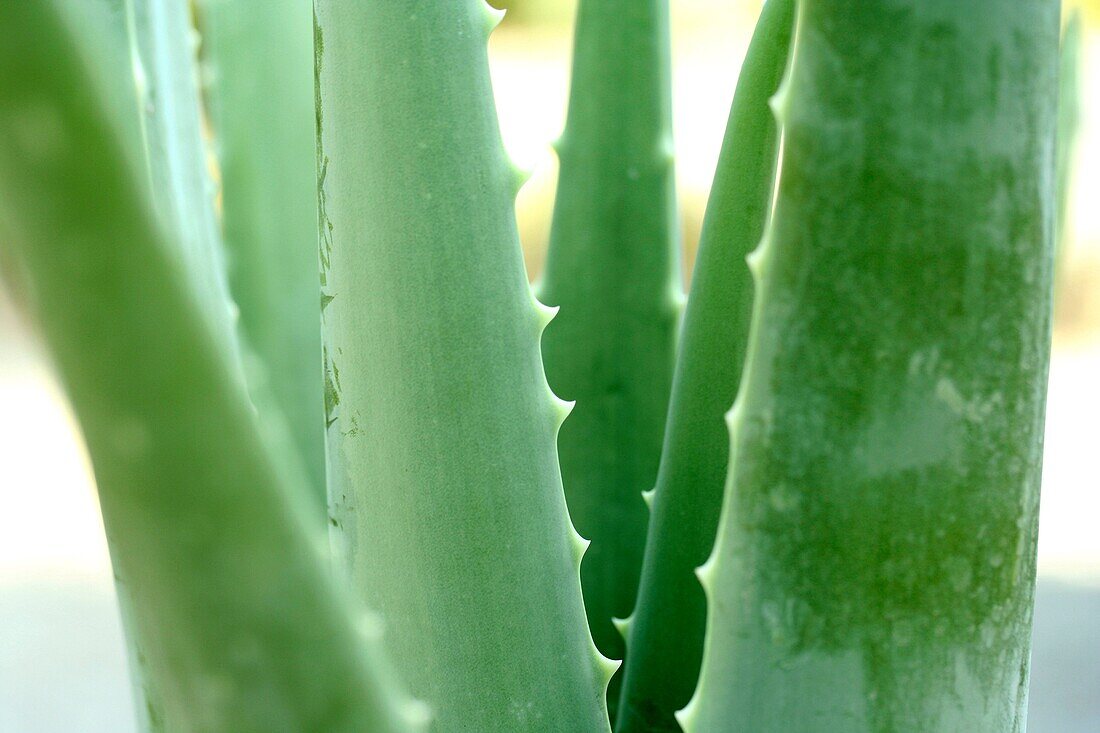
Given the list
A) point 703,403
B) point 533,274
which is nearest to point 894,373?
point 703,403

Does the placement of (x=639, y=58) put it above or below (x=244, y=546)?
above

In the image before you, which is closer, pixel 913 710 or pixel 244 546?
pixel 244 546

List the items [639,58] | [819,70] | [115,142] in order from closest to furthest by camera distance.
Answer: [115,142] < [819,70] < [639,58]

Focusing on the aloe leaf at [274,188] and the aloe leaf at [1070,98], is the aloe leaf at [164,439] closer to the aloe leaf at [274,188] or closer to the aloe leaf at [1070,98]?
the aloe leaf at [274,188]

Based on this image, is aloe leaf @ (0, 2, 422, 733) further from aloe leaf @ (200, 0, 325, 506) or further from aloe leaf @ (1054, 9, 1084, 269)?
aloe leaf @ (1054, 9, 1084, 269)

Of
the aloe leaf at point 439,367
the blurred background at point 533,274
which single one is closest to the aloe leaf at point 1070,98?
the blurred background at point 533,274

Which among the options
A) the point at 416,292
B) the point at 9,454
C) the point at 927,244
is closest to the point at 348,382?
the point at 416,292

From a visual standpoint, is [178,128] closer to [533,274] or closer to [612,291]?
[612,291]

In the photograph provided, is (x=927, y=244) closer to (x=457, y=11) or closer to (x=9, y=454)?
(x=457, y=11)
